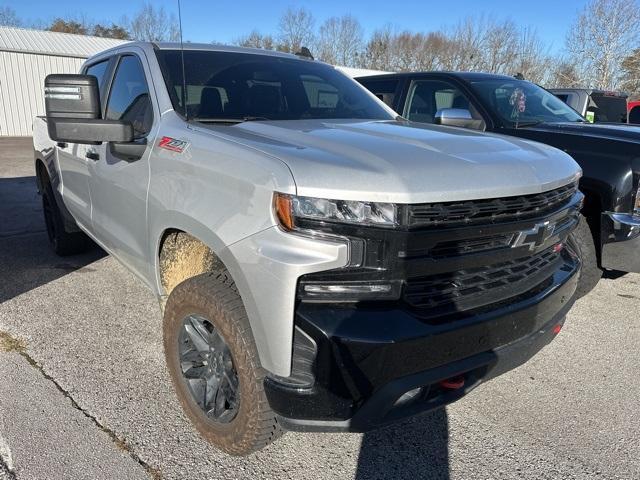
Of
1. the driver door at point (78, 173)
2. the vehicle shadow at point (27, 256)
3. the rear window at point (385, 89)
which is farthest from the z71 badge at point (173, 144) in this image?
the rear window at point (385, 89)

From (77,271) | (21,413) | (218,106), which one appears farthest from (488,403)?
(77,271)

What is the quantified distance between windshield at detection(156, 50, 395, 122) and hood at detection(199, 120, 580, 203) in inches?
13.2

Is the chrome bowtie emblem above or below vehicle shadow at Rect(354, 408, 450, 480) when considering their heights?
above

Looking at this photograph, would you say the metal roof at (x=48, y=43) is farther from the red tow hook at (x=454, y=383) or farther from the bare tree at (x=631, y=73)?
the bare tree at (x=631, y=73)

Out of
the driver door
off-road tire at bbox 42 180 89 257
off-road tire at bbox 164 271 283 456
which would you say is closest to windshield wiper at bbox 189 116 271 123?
off-road tire at bbox 164 271 283 456

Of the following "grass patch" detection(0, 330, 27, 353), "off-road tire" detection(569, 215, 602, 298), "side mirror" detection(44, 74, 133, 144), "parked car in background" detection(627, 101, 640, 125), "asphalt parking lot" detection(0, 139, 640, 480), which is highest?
"side mirror" detection(44, 74, 133, 144)

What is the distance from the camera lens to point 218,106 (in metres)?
2.97

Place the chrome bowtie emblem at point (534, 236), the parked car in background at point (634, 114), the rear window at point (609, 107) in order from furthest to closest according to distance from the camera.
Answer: the parked car in background at point (634, 114), the rear window at point (609, 107), the chrome bowtie emblem at point (534, 236)

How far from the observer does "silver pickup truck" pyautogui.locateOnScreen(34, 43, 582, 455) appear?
1881 mm

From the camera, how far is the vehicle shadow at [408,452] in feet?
7.70

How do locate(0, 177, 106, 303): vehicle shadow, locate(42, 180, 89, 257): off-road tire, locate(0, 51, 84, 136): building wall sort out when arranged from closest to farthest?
locate(0, 177, 106, 303): vehicle shadow, locate(42, 180, 89, 257): off-road tire, locate(0, 51, 84, 136): building wall

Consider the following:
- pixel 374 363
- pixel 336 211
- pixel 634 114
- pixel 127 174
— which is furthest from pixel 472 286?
pixel 634 114

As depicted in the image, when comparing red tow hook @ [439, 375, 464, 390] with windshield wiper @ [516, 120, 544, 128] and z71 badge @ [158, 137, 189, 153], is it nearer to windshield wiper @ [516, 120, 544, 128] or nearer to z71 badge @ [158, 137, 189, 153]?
z71 badge @ [158, 137, 189, 153]

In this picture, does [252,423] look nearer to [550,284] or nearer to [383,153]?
[383,153]
